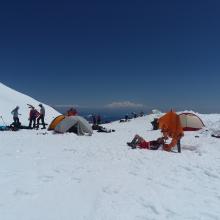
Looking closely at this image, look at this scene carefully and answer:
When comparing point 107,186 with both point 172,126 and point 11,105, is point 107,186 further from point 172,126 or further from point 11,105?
point 11,105

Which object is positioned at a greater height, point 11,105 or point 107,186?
point 11,105

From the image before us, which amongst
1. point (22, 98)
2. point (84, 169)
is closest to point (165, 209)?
point (84, 169)

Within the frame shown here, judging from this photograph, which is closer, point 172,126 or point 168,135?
point 172,126

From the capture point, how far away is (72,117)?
23.7 meters

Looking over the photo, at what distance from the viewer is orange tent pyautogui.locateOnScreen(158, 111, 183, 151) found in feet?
52.9

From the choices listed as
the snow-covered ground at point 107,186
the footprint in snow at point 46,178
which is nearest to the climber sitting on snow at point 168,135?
the snow-covered ground at point 107,186

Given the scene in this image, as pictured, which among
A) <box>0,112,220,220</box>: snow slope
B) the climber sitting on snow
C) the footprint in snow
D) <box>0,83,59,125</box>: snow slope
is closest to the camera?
<box>0,112,220,220</box>: snow slope

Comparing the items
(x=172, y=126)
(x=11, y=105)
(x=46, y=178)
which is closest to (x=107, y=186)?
(x=46, y=178)

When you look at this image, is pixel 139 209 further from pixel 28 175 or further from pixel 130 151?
pixel 130 151

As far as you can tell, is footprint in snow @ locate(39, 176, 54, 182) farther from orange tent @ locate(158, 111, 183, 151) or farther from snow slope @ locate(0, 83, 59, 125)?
snow slope @ locate(0, 83, 59, 125)

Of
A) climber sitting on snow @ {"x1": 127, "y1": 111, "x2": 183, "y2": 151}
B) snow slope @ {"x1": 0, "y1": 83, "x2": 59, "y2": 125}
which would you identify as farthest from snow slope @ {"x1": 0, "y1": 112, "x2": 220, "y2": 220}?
snow slope @ {"x1": 0, "y1": 83, "x2": 59, "y2": 125}

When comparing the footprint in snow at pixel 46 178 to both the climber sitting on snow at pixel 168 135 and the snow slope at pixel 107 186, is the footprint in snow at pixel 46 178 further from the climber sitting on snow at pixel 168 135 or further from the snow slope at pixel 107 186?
the climber sitting on snow at pixel 168 135

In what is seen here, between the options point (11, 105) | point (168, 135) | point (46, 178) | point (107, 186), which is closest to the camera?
point (107, 186)

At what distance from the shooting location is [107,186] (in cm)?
870
